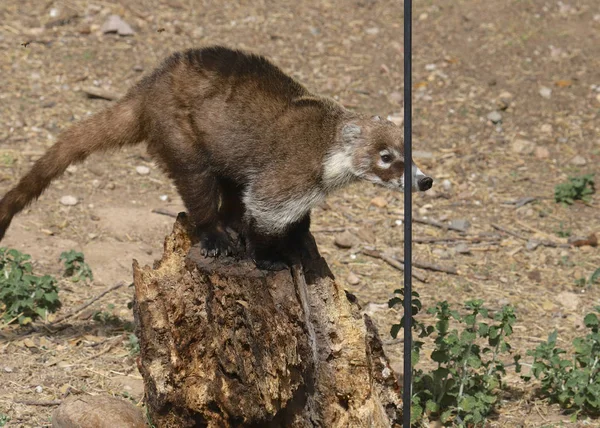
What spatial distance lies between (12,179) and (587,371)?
16.8 ft

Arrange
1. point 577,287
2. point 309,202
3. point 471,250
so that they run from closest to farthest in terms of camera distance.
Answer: point 309,202
point 577,287
point 471,250

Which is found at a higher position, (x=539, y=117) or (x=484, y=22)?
(x=484, y=22)

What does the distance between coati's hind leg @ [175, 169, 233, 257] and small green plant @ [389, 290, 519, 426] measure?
44.5 inches

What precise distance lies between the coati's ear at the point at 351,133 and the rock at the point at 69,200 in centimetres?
331

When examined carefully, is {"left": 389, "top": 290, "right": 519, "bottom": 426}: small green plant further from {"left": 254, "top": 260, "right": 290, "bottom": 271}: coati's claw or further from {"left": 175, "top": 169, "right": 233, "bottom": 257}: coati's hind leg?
{"left": 175, "top": 169, "right": 233, "bottom": 257}: coati's hind leg

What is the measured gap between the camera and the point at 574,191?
795 cm

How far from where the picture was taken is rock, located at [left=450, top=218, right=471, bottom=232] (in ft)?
25.0

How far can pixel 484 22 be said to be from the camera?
1023 centimetres

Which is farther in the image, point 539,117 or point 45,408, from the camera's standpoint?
point 539,117

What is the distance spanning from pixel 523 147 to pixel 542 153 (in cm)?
20

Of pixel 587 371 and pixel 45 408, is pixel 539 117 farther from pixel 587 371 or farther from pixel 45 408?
pixel 45 408

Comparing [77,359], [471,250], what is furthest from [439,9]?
[77,359]

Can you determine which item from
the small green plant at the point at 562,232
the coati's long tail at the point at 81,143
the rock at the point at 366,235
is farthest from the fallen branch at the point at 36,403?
the small green plant at the point at 562,232

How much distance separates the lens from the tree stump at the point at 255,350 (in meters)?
4.24
